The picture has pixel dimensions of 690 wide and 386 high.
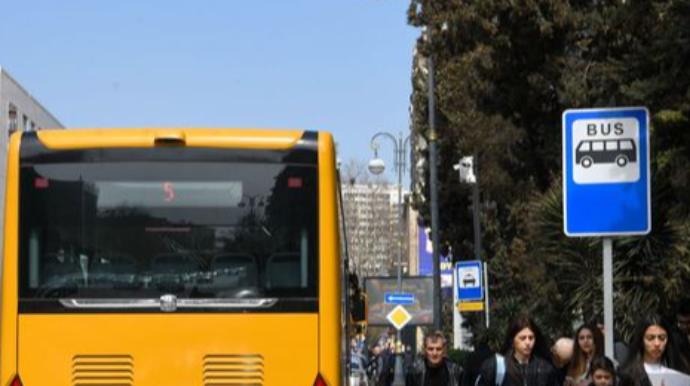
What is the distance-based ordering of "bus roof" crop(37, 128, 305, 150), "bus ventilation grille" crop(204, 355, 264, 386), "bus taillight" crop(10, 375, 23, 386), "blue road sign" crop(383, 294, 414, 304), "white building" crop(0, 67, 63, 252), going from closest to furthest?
"bus taillight" crop(10, 375, 23, 386) < "bus ventilation grille" crop(204, 355, 264, 386) < "bus roof" crop(37, 128, 305, 150) < "blue road sign" crop(383, 294, 414, 304) < "white building" crop(0, 67, 63, 252)

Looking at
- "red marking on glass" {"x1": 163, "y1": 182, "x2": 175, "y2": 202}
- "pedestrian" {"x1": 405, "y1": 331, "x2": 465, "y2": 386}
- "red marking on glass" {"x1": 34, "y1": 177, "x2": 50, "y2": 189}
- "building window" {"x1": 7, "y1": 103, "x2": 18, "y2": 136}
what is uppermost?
"building window" {"x1": 7, "y1": 103, "x2": 18, "y2": 136}

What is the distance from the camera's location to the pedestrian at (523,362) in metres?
9.95

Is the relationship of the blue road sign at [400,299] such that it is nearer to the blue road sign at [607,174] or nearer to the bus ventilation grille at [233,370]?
the bus ventilation grille at [233,370]

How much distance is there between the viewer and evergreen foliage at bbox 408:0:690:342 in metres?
13.1

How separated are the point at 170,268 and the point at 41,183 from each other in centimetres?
121

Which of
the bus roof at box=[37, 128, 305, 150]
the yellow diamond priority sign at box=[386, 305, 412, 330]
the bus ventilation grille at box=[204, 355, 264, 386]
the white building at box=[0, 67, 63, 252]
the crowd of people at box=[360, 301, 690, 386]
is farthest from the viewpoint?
the white building at box=[0, 67, 63, 252]

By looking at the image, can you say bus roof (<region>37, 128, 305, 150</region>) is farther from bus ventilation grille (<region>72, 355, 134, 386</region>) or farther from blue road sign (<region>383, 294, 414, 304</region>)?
blue road sign (<region>383, 294, 414, 304</region>)

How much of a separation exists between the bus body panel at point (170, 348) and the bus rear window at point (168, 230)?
197 millimetres

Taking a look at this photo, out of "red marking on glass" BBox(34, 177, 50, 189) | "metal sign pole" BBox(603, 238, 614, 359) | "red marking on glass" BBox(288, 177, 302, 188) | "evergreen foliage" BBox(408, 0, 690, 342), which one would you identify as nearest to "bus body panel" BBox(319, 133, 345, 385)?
"red marking on glass" BBox(288, 177, 302, 188)

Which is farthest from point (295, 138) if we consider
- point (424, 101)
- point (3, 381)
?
point (424, 101)

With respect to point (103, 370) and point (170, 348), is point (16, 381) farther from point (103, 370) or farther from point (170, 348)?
point (170, 348)

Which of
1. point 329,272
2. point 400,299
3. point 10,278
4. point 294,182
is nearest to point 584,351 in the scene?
point 329,272

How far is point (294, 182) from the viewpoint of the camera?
1058 centimetres

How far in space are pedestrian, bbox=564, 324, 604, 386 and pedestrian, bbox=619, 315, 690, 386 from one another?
935 millimetres
